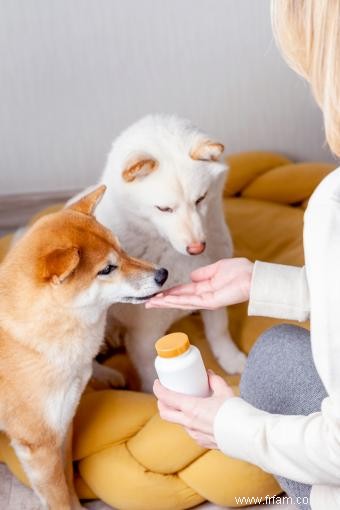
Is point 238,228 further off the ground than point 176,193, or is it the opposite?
point 176,193

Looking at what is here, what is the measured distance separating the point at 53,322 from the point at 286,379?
39 centimetres

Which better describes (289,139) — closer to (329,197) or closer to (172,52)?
(172,52)

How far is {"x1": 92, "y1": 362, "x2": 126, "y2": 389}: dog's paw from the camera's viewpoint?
1646 mm

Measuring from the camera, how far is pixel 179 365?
1.03m

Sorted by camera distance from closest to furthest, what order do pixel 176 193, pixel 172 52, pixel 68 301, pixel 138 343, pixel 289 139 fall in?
pixel 68 301, pixel 176 193, pixel 138 343, pixel 172 52, pixel 289 139

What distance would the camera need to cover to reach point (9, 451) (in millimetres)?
1481

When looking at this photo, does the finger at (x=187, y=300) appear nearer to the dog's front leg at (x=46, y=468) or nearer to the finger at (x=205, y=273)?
the finger at (x=205, y=273)

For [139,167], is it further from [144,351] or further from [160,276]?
[144,351]

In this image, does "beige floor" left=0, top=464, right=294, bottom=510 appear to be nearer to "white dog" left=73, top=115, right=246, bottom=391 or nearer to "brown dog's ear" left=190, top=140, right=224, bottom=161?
"white dog" left=73, top=115, right=246, bottom=391

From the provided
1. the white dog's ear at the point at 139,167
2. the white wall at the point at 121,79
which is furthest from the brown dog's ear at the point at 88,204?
the white wall at the point at 121,79

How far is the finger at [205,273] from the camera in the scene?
1.28 m

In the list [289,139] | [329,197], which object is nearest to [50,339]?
[329,197]

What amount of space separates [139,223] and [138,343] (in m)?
0.26

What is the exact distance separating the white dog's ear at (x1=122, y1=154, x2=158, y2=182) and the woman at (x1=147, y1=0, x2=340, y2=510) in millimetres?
346
